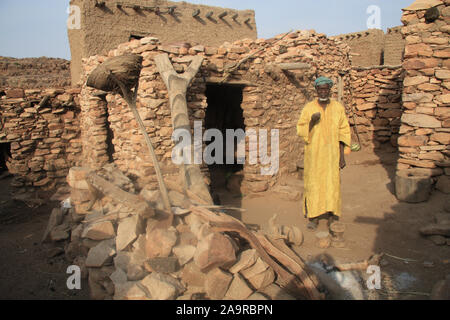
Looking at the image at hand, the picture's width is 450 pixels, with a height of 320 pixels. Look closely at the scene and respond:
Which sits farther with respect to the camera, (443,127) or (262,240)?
(443,127)

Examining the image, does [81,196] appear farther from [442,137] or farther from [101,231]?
[442,137]

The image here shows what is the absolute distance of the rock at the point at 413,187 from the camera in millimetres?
4359

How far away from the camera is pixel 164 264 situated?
2.75 m

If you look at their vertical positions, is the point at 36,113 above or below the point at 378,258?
above

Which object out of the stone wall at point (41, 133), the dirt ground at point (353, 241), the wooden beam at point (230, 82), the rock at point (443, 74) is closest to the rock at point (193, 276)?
the dirt ground at point (353, 241)

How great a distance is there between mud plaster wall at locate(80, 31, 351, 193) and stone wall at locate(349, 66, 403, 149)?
88 centimetres

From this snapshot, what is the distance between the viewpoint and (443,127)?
435 centimetres

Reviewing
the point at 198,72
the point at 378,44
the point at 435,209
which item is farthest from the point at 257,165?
the point at 378,44

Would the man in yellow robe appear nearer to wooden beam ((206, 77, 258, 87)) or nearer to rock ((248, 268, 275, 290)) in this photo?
rock ((248, 268, 275, 290))

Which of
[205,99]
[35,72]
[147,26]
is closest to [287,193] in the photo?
[205,99]

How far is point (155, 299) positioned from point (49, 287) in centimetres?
179

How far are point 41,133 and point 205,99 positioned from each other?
4311 mm
